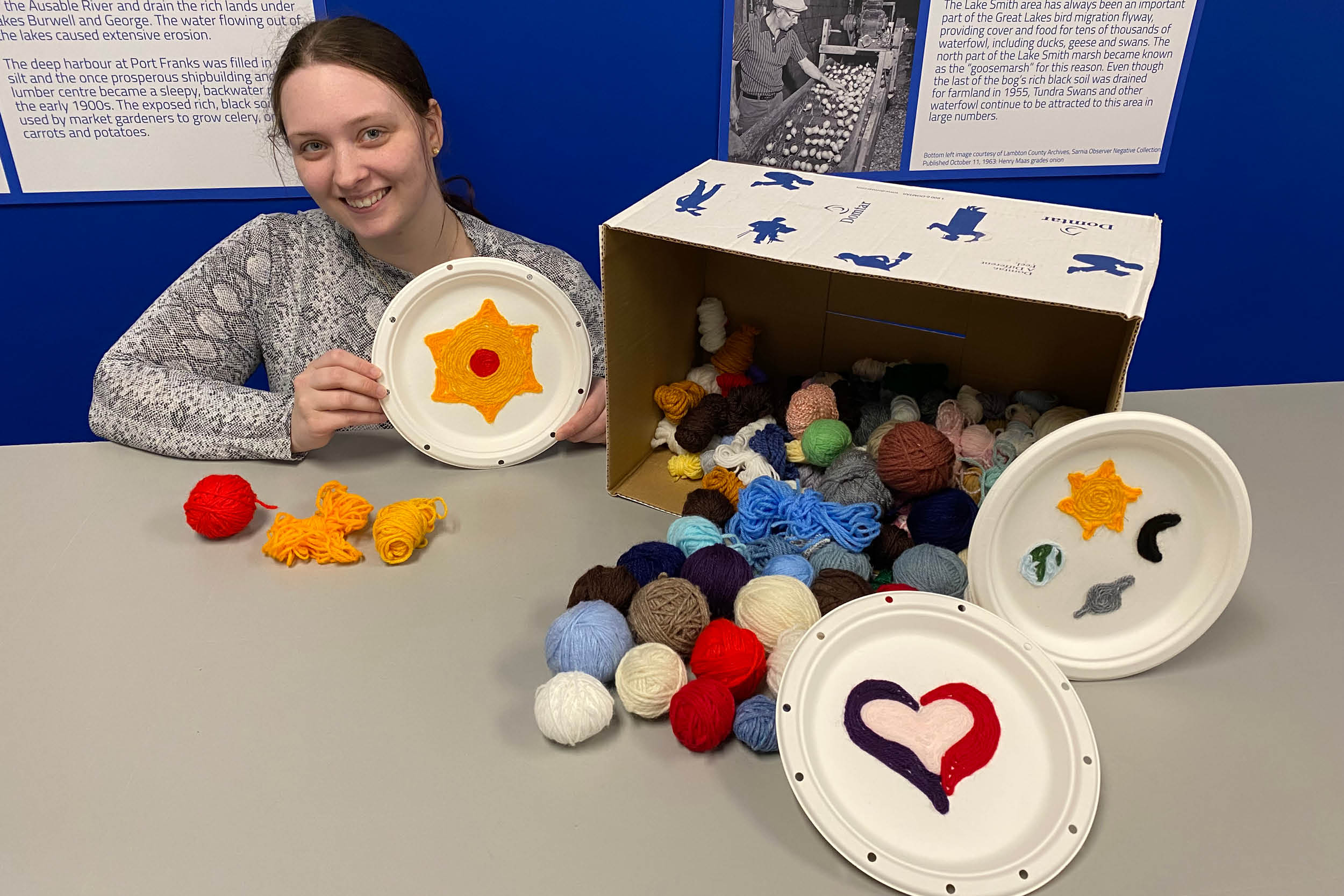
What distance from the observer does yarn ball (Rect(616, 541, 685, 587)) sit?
2.94 feet

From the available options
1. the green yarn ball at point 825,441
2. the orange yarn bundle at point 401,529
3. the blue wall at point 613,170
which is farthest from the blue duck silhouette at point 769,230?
the blue wall at point 613,170

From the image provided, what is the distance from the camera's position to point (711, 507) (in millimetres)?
1013

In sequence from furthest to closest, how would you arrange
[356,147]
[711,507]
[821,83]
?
[821,83]
[356,147]
[711,507]

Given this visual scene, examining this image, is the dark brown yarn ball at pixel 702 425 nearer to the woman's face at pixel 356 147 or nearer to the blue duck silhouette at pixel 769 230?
the blue duck silhouette at pixel 769 230

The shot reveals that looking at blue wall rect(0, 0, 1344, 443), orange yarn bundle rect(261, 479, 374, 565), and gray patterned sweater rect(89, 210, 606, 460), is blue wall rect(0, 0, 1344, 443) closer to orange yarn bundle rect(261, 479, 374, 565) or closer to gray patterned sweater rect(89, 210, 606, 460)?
gray patterned sweater rect(89, 210, 606, 460)

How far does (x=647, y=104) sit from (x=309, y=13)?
22.9 inches

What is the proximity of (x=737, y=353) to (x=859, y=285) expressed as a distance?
0.63ft

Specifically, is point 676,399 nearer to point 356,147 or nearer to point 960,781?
point 356,147

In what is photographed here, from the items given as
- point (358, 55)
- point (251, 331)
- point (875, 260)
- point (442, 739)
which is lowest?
point (442, 739)

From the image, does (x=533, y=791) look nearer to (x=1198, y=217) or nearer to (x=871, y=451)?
(x=871, y=451)

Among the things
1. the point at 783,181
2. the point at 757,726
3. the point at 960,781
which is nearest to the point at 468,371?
the point at 783,181

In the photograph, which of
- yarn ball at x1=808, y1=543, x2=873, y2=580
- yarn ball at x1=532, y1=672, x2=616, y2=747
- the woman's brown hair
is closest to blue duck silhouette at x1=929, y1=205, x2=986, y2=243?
yarn ball at x1=808, y1=543, x2=873, y2=580

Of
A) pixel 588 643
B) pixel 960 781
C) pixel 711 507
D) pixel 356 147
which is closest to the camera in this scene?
pixel 960 781

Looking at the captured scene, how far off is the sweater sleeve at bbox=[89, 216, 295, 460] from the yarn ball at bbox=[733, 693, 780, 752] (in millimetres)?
694
